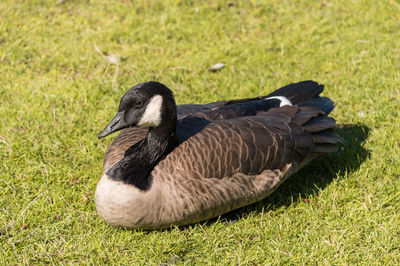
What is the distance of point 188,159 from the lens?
13.4 ft

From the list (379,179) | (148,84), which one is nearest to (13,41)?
(148,84)

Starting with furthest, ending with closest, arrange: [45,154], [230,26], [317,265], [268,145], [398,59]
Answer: [230,26] < [398,59] < [45,154] < [268,145] < [317,265]

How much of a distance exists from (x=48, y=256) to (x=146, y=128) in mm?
1466

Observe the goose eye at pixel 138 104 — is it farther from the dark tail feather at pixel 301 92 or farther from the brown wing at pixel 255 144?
the dark tail feather at pixel 301 92

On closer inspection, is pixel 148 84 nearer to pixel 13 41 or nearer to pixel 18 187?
pixel 18 187

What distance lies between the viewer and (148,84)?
397cm

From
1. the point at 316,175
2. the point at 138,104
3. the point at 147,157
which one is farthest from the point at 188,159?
the point at 316,175

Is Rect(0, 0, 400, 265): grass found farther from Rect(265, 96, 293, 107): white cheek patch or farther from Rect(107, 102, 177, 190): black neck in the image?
Rect(265, 96, 293, 107): white cheek patch

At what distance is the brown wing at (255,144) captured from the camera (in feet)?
13.5

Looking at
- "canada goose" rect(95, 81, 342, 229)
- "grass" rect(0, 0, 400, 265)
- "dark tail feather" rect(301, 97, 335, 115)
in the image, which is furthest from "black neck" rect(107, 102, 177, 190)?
"dark tail feather" rect(301, 97, 335, 115)

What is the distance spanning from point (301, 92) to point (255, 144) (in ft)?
3.89

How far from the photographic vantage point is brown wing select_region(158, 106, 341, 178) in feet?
13.5

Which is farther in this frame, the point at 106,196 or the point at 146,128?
the point at 146,128

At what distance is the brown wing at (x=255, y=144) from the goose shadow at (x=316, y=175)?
0.32 m
